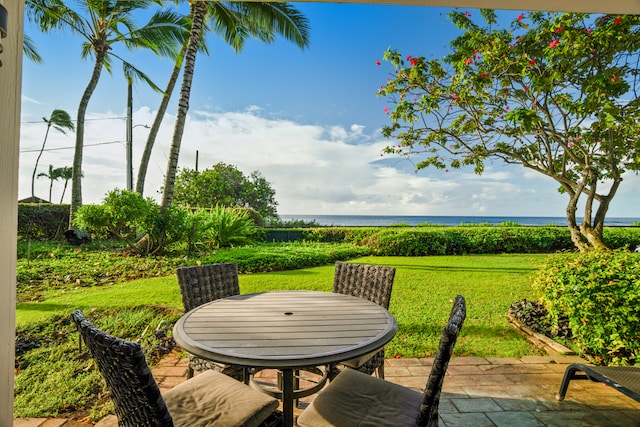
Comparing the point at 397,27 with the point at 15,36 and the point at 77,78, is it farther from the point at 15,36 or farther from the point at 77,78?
the point at 77,78

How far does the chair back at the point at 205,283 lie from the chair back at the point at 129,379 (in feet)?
3.85

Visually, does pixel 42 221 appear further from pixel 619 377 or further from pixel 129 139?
pixel 619 377

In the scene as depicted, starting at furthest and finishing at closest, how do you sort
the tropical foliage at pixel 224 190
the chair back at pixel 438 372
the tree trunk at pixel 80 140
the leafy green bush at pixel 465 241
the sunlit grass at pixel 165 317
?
the tropical foliage at pixel 224 190 < the leafy green bush at pixel 465 241 < the tree trunk at pixel 80 140 < the sunlit grass at pixel 165 317 < the chair back at pixel 438 372

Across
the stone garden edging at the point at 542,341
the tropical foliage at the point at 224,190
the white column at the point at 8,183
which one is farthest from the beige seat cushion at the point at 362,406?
the tropical foliage at the point at 224,190

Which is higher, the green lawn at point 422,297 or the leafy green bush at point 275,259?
the leafy green bush at point 275,259

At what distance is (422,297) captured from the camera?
4.90 metres

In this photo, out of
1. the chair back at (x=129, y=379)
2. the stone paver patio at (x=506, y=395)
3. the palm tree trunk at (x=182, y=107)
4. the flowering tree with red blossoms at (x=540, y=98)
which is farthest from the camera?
the palm tree trunk at (x=182, y=107)

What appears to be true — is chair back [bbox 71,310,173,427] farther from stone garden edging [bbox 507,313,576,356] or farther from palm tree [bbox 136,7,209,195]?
palm tree [bbox 136,7,209,195]

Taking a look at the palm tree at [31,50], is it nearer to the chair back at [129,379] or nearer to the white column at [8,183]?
the white column at [8,183]

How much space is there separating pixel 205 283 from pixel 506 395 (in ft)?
7.70

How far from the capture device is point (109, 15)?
8.16 meters

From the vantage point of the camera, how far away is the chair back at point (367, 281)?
251 centimetres

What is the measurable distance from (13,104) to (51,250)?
6.95m

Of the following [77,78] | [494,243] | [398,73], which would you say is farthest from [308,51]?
[494,243]
